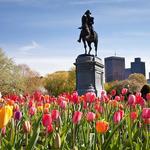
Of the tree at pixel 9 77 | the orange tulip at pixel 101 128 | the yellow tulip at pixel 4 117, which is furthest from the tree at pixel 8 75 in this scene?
the yellow tulip at pixel 4 117

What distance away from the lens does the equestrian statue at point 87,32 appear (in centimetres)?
2694

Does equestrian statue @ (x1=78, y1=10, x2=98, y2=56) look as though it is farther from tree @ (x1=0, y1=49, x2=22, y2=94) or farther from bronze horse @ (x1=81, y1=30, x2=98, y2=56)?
tree @ (x1=0, y1=49, x2=22, y2=94)

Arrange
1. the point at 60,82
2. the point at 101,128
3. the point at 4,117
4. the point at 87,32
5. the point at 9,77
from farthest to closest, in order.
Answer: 1. the point at 60,82
2. the point at 9,77
3. the point at 87,32
4. the point at 101,128
5. the point at 4,117

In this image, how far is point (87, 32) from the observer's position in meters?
26.9

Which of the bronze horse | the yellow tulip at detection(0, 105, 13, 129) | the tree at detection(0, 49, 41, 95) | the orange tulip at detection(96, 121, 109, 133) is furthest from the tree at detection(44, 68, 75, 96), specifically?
the yellow tulip at detection(0, 105, 13, 129)

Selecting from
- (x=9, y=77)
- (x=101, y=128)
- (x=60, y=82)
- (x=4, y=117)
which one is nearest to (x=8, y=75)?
(x=9, y=77)

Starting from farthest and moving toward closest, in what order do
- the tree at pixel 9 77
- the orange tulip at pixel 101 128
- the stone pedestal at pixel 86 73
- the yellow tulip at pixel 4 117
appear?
1. the tree at pixel 9 77
2. the stone pedestal at pixel 86 73
3. the orange tulip at pixel 101 128
4. the yellow tulip at pixel 4 117

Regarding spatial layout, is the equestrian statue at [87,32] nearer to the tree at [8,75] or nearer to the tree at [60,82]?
the tree at [8,75]

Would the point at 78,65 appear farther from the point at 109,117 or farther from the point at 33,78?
the point at 33,78

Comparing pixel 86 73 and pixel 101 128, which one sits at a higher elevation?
pixel 86 73

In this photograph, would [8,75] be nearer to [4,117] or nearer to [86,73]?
[86,73]

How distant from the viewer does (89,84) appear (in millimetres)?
26672

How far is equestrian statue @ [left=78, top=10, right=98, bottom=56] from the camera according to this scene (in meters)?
26.9

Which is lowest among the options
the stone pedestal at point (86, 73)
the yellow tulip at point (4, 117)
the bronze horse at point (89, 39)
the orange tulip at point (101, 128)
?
the orange tulip at point (101, 128)
